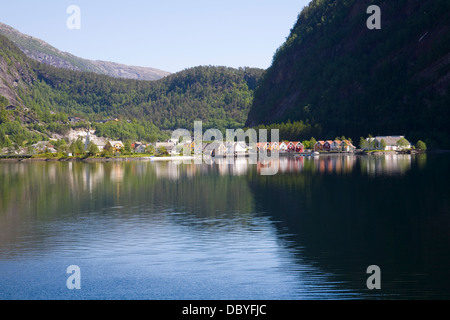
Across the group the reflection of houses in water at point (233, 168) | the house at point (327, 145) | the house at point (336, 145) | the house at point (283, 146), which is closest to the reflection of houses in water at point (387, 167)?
the reflection of houses in water at point (233, 168)

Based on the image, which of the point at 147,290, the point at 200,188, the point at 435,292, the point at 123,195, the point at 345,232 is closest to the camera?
the point at 435,292

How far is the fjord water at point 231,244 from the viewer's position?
21.5 metres

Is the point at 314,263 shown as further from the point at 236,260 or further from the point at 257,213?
the point at 257,213

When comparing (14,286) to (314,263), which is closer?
(14,286)

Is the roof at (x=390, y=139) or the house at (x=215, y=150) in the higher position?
the roof at (x=390, y=139)

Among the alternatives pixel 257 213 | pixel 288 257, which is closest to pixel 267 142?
pixel 257 213

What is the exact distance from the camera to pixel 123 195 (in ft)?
179

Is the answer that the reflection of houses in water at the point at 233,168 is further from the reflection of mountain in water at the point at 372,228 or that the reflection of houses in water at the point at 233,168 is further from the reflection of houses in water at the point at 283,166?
the reflection of mountain in water at the point at 372,228

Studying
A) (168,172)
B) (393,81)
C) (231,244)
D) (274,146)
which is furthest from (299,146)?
(231,244)

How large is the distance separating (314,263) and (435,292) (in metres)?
5.99

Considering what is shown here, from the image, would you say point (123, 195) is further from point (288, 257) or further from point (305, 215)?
point (288, 257)

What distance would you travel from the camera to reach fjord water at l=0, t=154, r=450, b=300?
21516 mm

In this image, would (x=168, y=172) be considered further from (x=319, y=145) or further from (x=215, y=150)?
(x=319, y=145)

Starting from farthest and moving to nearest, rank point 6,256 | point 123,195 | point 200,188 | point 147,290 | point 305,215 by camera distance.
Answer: point 200,188 < point 123,195 < point 305,215 < point 6,256 < point 147,290
